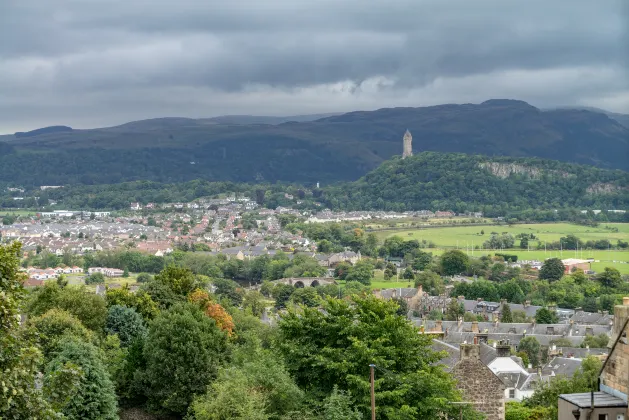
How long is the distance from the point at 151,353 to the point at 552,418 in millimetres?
12822

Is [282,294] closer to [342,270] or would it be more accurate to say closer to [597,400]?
[342,270]

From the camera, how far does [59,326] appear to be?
31.8m

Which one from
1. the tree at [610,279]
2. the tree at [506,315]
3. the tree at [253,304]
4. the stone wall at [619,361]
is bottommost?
the tree at [610,279]

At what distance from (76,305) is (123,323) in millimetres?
1980

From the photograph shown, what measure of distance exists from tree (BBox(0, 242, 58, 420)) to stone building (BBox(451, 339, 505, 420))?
14.8m

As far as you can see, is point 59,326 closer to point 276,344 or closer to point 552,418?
point 276,344

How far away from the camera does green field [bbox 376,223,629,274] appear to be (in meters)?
138

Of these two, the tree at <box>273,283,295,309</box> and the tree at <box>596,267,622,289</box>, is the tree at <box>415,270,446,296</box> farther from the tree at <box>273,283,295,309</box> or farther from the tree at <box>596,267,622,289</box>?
the tree at <box>596,267,622,289</box>

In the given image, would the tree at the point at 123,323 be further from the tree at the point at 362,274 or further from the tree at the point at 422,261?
the tree at the point at 422,261

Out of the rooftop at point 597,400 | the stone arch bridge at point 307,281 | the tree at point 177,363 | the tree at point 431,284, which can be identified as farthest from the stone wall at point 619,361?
the stone arch bridge at point 307,281

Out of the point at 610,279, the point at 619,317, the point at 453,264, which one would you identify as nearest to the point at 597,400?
the point at 619,317

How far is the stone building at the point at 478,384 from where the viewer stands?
25.5m

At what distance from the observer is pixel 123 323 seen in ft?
121

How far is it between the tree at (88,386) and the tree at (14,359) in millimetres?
13187
